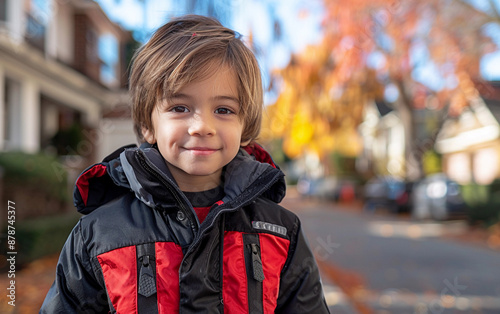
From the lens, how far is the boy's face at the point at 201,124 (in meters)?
1.39

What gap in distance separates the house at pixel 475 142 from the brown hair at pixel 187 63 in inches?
712

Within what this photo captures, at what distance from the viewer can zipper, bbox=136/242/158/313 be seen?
4.32 feet

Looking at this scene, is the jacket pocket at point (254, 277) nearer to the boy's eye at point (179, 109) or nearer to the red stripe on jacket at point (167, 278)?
the red stripe on jacket at point (167, 278)

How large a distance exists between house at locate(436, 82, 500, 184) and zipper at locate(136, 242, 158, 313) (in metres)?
18.4

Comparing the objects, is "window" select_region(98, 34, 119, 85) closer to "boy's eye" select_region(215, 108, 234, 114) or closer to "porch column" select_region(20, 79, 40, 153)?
"porch column" select_region(20, 79, 40, 153)

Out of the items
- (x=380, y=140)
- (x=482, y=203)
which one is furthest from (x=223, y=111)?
(x=380, y=140)

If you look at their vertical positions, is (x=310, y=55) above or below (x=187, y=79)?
above

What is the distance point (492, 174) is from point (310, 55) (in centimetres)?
1324

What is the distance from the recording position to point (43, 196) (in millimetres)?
5801

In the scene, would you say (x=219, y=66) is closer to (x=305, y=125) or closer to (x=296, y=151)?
(x=305, y=125)

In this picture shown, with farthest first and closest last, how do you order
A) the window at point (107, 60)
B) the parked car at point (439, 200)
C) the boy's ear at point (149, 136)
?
the parked car at point (439, 200), the window at point (107, 60), the boy's ear at point (149, 136)

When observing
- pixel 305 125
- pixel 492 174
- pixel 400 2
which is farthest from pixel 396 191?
pixel 400 2

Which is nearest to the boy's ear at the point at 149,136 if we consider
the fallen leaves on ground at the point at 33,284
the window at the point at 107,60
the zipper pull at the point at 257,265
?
the zipper pull at the point at 257,265

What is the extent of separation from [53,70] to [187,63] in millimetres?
7076
